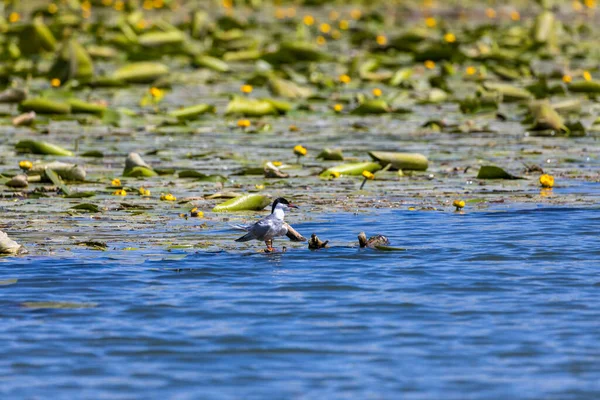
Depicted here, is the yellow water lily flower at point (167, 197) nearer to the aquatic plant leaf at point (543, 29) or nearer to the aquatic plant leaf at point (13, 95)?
the aquatic plant leaf at point (13, 95)

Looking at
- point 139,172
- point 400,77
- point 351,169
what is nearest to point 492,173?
point 351,169

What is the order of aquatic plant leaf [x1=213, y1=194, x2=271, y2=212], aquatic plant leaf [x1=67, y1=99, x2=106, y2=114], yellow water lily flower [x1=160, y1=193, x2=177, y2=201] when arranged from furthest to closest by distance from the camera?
aquatic plant leaf [x1=67, y1=99, x2=106, y2=114]
yellow water lily flower [x1=160, y1=193, x2=177, y2=201]
aquatic plant leaf [x1=213, y1=194, x2=271, y2=212]

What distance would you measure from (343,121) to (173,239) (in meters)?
7.28

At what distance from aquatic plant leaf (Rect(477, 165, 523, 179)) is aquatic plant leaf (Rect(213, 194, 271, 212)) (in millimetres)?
2479

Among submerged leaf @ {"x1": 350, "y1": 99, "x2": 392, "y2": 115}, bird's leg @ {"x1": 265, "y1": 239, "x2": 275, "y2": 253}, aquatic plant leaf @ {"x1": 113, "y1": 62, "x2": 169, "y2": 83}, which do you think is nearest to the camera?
bird's leg @ {"x1": 265, "y1": 239, "x2": 275, "y2": 253}

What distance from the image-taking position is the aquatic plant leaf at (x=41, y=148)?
1284 cm

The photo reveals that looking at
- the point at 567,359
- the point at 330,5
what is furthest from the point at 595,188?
the point at 330,5

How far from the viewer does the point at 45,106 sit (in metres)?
15.6

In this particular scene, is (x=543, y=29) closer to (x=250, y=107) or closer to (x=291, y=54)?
(x=291, y=54)

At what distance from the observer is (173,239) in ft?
29.9

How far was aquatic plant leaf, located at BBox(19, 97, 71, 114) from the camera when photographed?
15.6 m

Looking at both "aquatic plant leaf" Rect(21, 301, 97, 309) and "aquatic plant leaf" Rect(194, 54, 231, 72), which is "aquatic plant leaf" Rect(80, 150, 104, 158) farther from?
"aquatic plant leaf" Rect(194, 54, 231, 72)

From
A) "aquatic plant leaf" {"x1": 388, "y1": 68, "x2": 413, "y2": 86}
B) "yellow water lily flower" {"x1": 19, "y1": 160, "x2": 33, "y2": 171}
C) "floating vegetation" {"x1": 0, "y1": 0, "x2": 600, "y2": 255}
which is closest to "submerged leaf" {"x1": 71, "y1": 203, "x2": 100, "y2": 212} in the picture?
"floating vegetation" {"x1": 0, "y1": 0, "x2": 600, "y2": 255}

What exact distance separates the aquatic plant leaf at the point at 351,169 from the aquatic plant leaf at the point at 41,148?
9.74 ft
